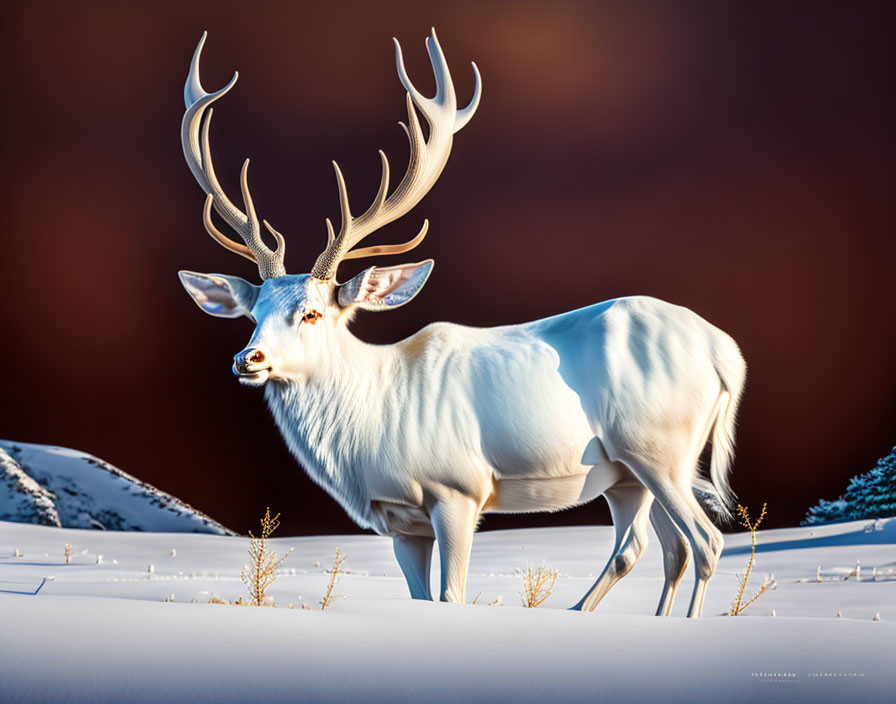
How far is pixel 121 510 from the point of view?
8875 mm

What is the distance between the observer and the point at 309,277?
3.86m

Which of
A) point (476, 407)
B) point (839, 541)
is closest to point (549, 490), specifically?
point (476, 407)

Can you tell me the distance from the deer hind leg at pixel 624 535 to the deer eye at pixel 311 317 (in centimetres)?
141

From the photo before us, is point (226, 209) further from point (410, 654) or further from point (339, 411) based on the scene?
point (410, 654)

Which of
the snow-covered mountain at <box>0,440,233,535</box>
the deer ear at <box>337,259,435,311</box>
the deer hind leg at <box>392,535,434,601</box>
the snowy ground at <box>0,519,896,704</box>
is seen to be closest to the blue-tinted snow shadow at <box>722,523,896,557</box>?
the deer hind leg at <box>392,535,434,601</box>

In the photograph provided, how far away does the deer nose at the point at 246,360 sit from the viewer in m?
3.54

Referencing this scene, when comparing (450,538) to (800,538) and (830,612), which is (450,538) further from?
(800,538)

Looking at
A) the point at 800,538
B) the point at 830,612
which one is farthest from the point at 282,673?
the point at 800,538

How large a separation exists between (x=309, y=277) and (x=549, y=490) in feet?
4.13

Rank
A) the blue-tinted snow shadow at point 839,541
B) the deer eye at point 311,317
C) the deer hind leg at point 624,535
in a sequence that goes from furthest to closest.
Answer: the blue-tinted snow shadow at point 839,541
the deer hind leg at point 624,535
the deer eye at point 311,317

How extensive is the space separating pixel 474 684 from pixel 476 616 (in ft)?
2.13

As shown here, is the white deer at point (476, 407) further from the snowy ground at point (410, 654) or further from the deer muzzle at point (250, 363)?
the snowy ground at point (410, 654)

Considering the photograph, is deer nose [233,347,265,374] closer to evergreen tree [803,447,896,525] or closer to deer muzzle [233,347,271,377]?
deer muzzle [233,347,271,377]

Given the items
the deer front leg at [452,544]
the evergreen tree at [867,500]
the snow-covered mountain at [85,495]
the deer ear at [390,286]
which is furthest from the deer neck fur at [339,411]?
the evergreen tree at [867,500]
